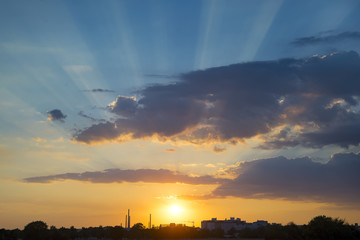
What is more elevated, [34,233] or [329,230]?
[34,233]

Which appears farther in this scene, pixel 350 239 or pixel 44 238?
pixel 44 238

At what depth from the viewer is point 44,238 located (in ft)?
638

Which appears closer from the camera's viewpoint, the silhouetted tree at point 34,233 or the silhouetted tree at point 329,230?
the silhouetted tree at point 329,230

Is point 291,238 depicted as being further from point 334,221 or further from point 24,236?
point 24,236

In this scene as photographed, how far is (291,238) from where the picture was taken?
19962 cm

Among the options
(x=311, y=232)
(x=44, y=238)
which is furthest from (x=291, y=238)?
(x=44, y=238)

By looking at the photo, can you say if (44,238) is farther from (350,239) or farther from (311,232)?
(350,239)

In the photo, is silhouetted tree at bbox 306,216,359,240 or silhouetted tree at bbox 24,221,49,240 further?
silhouetted tree at bbox 24,221,49,240

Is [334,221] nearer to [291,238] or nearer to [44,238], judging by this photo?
[291,238]

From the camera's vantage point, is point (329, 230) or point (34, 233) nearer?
point (329, 230)

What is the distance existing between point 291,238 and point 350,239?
34.3 m

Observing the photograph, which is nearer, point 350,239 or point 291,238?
point 350,239

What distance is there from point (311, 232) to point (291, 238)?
2577 cm

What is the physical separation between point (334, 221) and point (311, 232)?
10.9m
